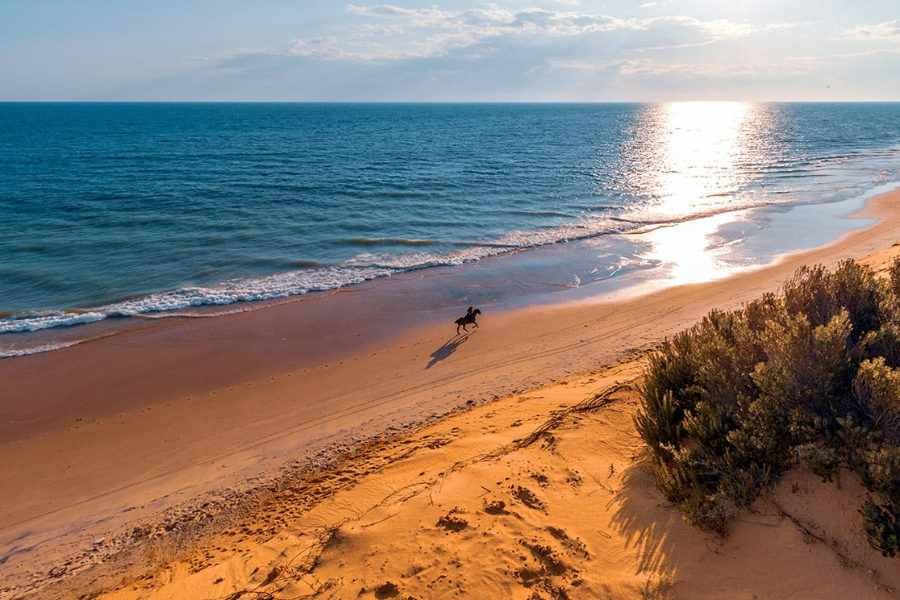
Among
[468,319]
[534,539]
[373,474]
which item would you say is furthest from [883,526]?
[468,319]

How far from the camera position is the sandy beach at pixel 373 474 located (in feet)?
14.6

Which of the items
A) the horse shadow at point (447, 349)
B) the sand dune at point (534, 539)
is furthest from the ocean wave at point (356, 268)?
the sand dune at point (534, 539)

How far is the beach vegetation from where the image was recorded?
4.18 metres

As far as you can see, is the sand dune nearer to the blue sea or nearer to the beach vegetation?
the beach vegetation

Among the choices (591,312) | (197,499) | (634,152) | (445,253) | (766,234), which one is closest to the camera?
(197,499)

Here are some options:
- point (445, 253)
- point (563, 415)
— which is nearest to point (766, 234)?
point (445, 253)

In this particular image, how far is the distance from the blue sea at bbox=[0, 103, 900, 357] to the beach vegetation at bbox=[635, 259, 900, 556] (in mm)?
10540

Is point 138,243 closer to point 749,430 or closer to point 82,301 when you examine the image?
point 82,301

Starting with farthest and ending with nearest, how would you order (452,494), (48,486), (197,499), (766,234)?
(766,234) → (48,486) → (197,499) → (452,494)

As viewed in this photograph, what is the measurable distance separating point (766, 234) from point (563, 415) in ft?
65.8

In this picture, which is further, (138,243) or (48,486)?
(138,243)

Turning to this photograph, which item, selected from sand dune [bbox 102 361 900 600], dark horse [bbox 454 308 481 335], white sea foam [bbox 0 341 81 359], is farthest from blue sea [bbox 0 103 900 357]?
sand dune [bbox 102 361 900 600]

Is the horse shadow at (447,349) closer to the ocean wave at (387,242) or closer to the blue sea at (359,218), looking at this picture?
the blue sea at (359,218)

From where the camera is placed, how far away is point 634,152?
53406 mm
